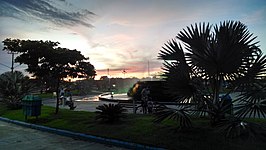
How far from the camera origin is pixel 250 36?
7660 mm

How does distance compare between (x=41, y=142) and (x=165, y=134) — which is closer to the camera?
(x=165, y=134)

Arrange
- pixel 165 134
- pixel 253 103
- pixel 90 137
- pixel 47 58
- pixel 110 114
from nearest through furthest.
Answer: pixel 253 103
pixel 165 134
pixel 90 137
pixel 110 114
pixel 47 58

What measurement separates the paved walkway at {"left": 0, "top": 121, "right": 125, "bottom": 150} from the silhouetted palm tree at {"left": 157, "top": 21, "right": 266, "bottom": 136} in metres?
2.49

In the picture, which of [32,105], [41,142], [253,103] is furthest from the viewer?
[32,105]

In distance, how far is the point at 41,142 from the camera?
8414mm

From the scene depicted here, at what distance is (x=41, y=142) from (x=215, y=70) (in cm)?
612

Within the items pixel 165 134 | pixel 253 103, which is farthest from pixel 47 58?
pixel 253 103

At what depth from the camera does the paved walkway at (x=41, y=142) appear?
7609 millimetres

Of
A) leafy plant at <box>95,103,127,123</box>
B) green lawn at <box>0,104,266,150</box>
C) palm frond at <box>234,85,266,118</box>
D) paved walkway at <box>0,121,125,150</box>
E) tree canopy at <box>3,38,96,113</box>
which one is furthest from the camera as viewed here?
tree canopy at <box>3,38,96,113</box>

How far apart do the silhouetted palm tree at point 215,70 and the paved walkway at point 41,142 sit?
2489 millimetres

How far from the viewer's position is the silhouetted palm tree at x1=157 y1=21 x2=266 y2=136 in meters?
7.29

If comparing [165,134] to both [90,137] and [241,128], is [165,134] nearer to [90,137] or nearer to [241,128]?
[241,128]

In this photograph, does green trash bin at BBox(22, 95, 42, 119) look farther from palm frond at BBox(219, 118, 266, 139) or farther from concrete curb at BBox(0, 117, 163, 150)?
palm frond at BBox(219, 118, 266, 139)

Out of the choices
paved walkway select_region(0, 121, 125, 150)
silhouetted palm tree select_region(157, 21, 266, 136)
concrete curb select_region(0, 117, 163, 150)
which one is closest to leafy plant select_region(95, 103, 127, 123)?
concrete curb select_region(0, 117, 163, 150)
